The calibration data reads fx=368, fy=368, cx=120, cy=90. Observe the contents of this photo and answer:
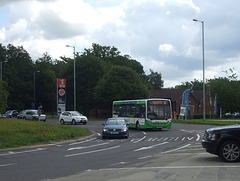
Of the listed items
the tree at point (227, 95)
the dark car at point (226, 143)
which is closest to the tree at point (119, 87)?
the tree at point (227, 95)

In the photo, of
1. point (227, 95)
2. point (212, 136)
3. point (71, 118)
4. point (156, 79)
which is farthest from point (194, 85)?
point (212, 136)

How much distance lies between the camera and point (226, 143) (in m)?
11.9

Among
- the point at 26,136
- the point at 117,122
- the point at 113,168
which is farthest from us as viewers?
the point at 117,122

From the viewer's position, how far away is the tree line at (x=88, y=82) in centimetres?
6244

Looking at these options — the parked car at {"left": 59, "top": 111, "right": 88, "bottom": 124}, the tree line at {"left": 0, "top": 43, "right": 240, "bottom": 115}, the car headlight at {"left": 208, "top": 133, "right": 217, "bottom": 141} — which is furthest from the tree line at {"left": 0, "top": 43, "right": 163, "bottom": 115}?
the car headlight at {"left": 208, "top": 133, "right": 217, "bottom": 141}

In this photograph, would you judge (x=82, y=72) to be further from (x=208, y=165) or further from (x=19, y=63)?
(x=208, y=165)

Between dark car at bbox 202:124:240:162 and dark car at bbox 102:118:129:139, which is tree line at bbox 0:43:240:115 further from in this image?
dark car at bbox 202:124:240:162

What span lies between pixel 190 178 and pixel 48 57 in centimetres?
13075

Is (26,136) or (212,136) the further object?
(26,136)

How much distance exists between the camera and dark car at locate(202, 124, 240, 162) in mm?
11844

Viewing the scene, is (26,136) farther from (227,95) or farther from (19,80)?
(19,80)

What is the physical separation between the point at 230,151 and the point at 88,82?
2352 inches

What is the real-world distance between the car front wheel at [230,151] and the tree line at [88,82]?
76.6 feet

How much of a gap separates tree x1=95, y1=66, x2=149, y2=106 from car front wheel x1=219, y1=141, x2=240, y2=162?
162ft
